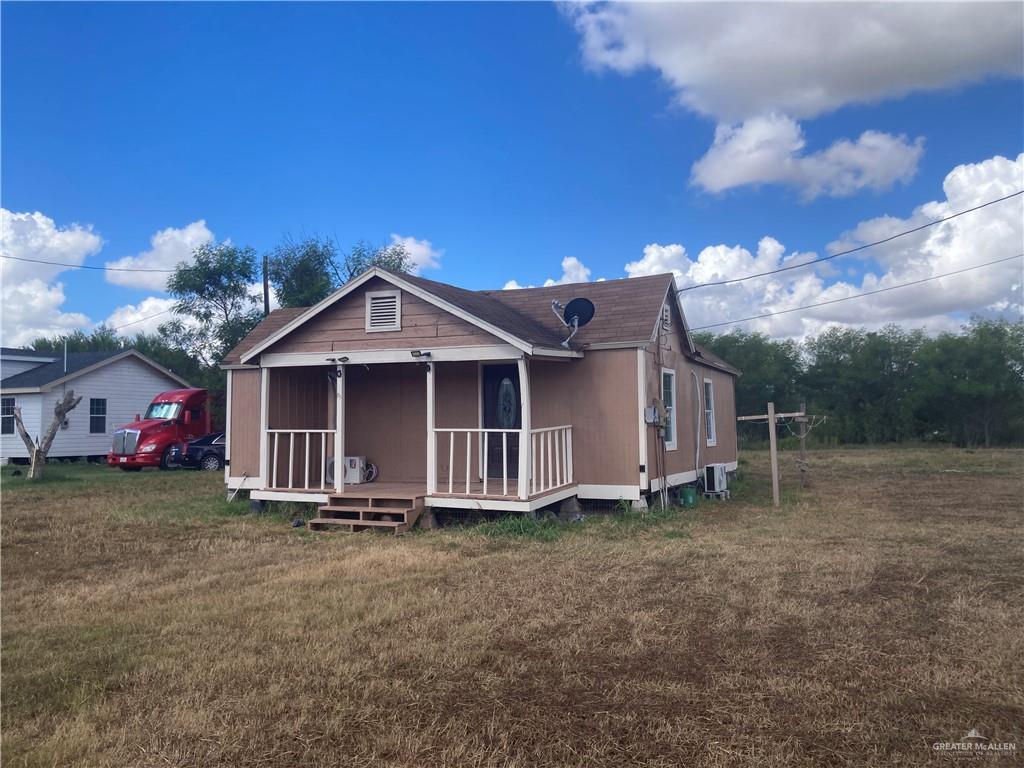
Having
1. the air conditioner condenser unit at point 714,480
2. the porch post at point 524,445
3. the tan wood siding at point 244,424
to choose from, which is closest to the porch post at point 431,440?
the porch post at point 524,445

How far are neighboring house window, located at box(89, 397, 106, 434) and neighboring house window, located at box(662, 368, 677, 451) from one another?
65.9 feet

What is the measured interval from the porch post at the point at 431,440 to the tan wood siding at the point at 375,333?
0.50 metres

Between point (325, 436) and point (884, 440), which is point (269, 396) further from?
point (884, 440)

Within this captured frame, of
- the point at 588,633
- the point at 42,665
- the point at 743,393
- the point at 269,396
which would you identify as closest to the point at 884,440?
the point at 743,393

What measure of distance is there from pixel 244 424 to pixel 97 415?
47.6 ft

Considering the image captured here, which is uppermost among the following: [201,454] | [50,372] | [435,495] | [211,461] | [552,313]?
[50,372]

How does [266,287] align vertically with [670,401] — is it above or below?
above

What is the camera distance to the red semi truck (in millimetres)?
20016

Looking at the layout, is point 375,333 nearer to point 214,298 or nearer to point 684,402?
point 684,402

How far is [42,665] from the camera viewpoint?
4512 mm

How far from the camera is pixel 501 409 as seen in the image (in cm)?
1167

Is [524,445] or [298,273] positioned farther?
[298,273]

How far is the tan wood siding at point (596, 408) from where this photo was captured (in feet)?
35.2

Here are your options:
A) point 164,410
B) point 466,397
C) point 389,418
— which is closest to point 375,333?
point 466,397
